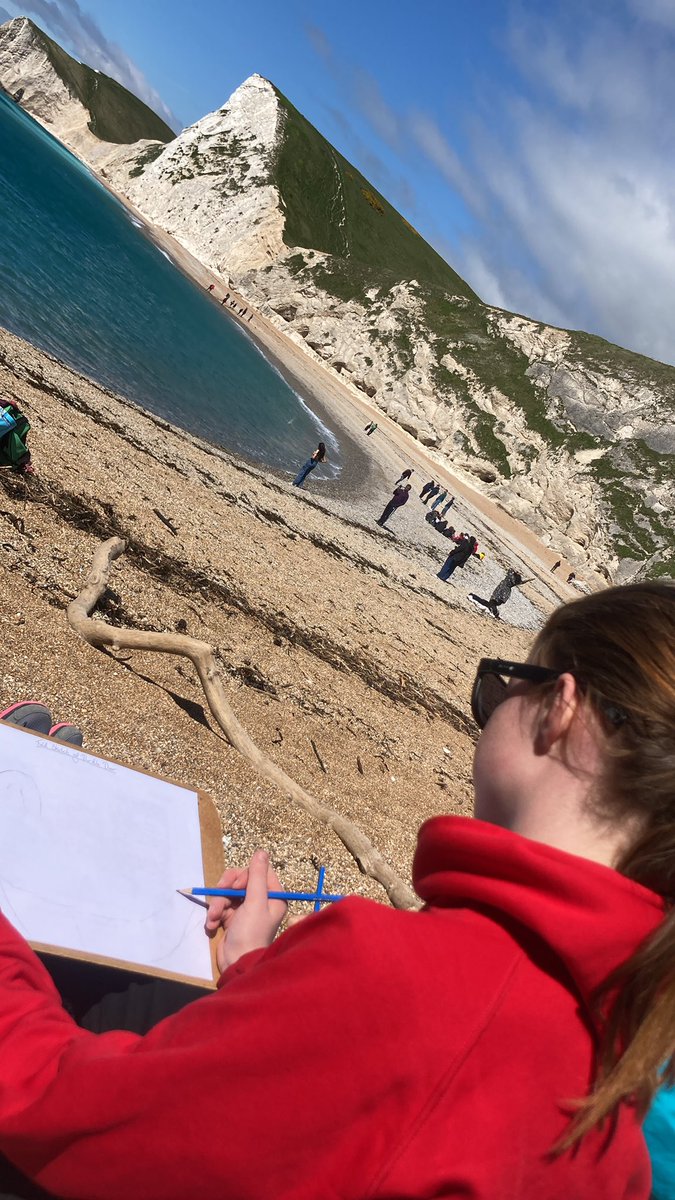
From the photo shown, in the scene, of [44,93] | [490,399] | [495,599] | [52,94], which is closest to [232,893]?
[495,599]

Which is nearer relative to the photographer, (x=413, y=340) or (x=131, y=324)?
(x=131, y=324)

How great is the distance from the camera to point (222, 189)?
101 m

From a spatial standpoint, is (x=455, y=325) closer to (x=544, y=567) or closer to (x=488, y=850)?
(x=544, y=567)

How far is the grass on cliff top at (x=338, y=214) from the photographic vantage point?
105812 millimetres

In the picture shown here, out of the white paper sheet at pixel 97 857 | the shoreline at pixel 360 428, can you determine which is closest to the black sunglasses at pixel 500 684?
the white paper sheet at pixel 97 857

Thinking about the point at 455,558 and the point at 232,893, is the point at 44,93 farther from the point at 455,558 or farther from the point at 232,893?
the point at 232,893

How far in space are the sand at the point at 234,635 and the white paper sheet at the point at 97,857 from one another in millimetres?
2241

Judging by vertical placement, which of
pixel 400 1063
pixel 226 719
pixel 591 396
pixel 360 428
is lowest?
pixel 226 719

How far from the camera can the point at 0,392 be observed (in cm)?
1269

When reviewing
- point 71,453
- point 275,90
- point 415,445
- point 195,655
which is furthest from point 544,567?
point 275,90

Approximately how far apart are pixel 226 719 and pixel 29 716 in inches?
120

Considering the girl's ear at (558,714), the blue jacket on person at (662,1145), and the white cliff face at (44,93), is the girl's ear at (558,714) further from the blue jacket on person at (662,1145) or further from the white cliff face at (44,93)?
the white cliff face at (44,93)

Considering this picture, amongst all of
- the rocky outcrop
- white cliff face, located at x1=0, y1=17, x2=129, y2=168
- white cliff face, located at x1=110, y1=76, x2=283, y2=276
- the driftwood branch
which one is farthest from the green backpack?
white cliff face, located at x1=0, y1=17, x2=129, y2=168

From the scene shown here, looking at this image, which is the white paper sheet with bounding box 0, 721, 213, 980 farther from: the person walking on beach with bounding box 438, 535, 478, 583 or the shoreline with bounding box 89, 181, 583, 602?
the shoreline with bounding box 89, 181, 583, 602
